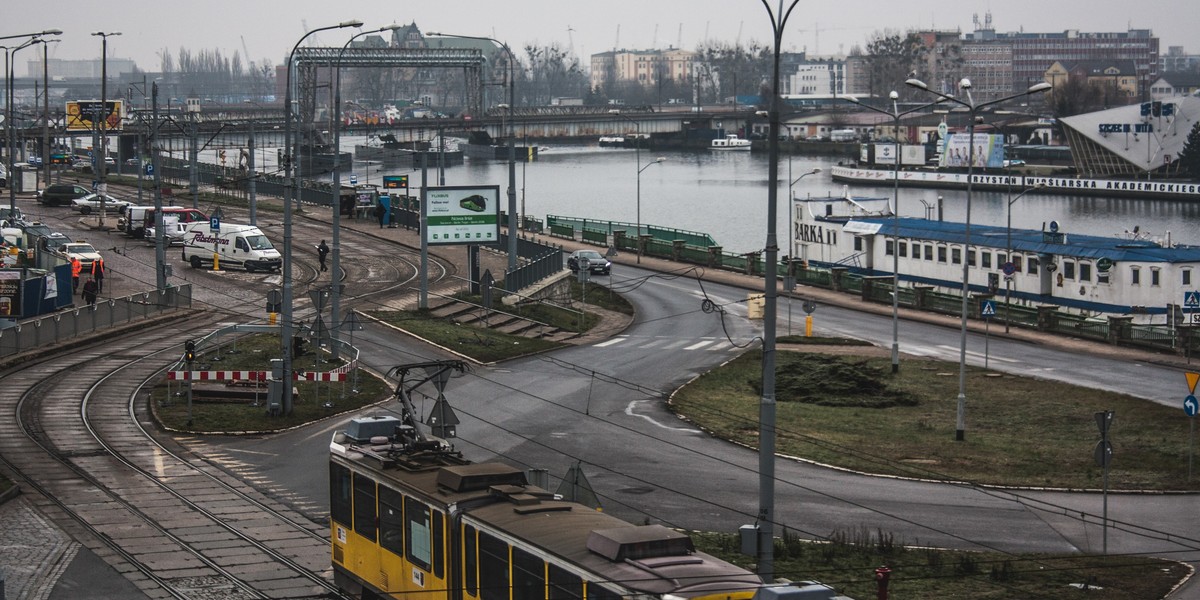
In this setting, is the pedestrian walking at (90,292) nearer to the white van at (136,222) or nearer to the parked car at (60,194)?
the white van at (136,222)

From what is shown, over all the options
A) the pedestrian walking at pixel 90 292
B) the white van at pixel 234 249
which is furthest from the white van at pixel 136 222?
the pedestrian walking at pixel 90 292

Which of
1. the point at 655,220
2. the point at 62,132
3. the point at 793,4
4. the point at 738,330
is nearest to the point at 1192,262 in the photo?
the point at 738,330

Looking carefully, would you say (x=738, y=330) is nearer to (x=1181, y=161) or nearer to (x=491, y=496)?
(x=491, y=496)

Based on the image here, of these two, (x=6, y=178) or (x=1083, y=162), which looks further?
(x=1083, y=162)

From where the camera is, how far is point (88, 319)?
47.8 m

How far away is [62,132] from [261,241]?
295 ft

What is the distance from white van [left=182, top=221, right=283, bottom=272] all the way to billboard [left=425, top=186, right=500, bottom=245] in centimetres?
1053

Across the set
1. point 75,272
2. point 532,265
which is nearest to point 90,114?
point 75,272

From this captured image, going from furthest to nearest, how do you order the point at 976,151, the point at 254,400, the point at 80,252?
1. the point at 976,151
2. the point at 80,252
3. the point at 254,400

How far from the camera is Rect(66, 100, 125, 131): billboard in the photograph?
12275 cm

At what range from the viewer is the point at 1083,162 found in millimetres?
170625

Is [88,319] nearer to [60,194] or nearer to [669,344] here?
[669,344]

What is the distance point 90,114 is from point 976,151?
10985 cm

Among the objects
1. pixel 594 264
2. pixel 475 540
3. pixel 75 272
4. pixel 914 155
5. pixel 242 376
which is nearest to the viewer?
pixel 475 540
